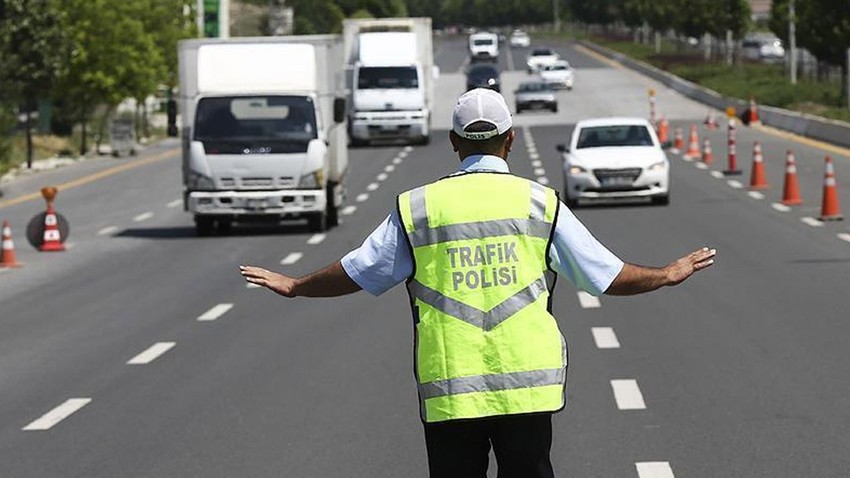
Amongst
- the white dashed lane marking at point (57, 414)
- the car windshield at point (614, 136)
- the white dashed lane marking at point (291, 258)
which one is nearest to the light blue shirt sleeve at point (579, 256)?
the white dashed lane marking at point (57, 414)

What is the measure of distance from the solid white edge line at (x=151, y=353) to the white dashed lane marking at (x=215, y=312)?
1790 mm

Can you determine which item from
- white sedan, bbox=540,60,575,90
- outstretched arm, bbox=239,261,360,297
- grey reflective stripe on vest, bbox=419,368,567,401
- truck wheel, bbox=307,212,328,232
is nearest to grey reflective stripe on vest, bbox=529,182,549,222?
grey reflective stripe on vest, bbox=419,368,567,401

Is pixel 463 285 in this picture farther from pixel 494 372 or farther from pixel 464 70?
pixel 464 70

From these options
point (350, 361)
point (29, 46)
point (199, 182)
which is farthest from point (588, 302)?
point (29, 46)

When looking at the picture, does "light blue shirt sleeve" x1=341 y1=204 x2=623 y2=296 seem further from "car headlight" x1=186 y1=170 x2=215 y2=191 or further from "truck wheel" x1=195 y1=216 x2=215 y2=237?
"truck wheel" x1=195 y1=216 x2=215 y2=237

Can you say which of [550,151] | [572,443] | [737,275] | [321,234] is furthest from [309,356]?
[550,151]

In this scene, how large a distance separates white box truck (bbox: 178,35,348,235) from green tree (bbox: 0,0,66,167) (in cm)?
1955

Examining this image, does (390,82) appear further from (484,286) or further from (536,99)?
(484,286)

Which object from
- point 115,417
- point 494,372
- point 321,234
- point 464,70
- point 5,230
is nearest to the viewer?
point 494,372

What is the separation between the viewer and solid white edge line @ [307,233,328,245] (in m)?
26.1

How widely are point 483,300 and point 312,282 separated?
1.99 ft

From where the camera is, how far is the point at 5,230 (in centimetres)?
2306

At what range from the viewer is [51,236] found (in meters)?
25.6

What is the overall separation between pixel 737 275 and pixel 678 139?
28.7 m
